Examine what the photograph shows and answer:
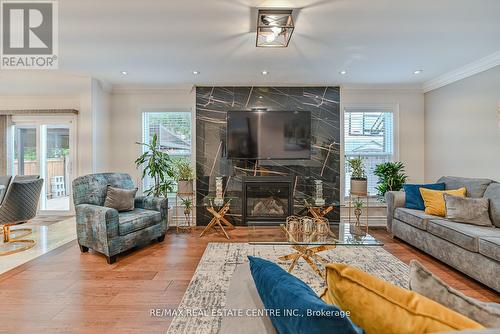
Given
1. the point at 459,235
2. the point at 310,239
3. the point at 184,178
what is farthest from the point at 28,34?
the point at 459,235

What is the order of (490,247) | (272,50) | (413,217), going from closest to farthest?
(490,247)
(272,50)
(413,217)

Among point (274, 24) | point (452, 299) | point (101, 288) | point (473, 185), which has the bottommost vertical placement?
point (101, 288)

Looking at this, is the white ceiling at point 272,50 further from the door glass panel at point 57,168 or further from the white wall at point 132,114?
the door glass panel at point 57,168

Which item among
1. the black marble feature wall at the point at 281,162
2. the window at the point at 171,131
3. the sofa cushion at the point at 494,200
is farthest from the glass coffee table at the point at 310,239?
the window at the point at 171,131

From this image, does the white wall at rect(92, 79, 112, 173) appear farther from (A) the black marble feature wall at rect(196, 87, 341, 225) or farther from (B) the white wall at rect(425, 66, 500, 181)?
(B) the white wall at rect(425, 66, 500, 181)

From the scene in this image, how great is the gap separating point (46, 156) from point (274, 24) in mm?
5372

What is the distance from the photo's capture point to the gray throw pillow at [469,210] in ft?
9.57

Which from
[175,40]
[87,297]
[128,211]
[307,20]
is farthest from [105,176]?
[307,20]

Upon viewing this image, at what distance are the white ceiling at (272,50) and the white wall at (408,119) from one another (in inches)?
18.1

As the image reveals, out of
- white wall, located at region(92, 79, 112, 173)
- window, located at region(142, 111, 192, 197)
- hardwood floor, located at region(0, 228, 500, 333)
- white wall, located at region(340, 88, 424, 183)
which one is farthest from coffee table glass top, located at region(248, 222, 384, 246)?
white wall, located at region(92, 79, 112, 173)

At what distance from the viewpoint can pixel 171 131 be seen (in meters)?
5.02

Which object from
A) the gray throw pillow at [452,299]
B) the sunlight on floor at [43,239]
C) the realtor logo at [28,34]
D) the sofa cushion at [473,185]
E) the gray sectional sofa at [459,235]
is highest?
the realtor logo at [28,34]

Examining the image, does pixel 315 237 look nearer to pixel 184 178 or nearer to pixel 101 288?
pixel 101 288

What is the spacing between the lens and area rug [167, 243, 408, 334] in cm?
194
